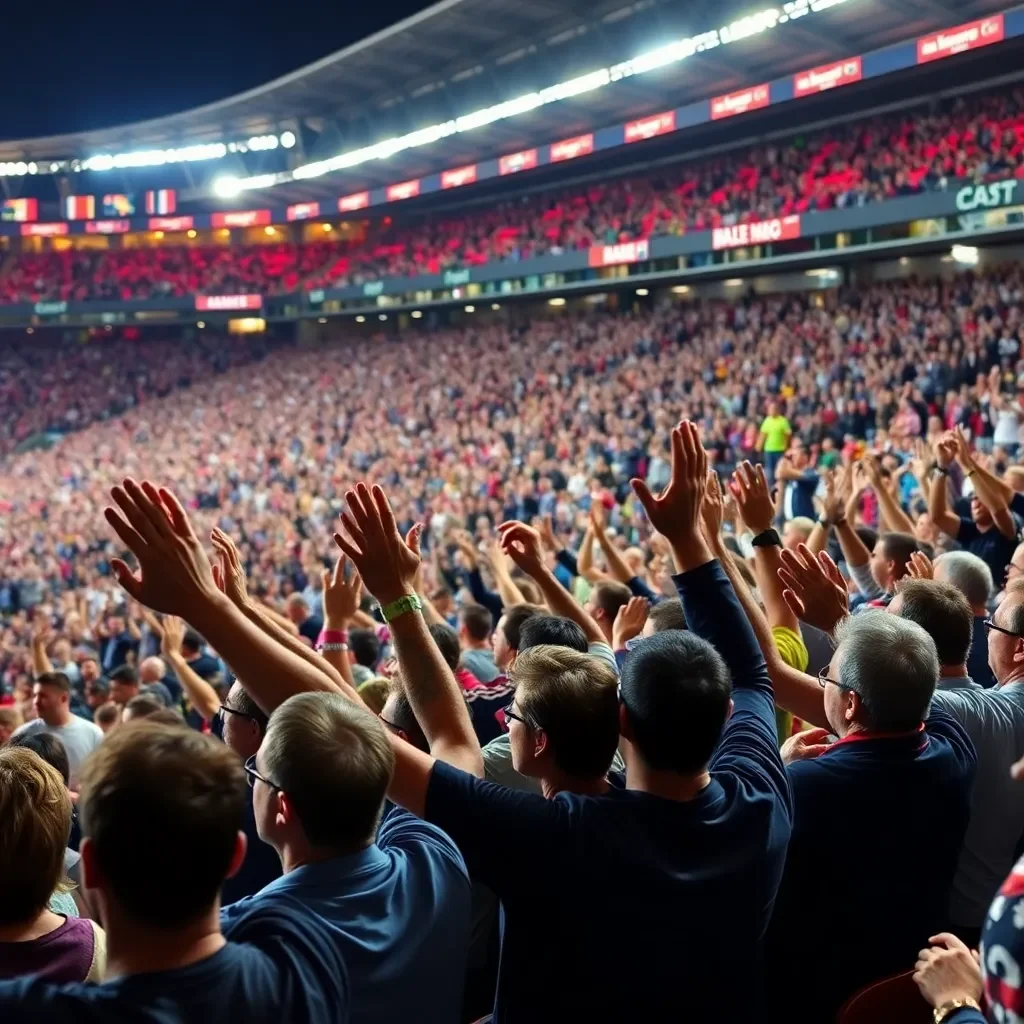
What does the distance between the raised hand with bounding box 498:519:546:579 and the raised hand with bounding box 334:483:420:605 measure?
98 centimetres

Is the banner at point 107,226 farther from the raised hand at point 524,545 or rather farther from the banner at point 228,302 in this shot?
the raised hand at point 524,545

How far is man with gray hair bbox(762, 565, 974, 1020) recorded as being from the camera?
287 cm

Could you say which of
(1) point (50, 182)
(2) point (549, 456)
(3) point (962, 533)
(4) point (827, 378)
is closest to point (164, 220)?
(1) point (50, 182)

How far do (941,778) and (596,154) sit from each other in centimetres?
2824

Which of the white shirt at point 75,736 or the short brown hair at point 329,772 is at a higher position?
the short brown hair at point 329,772

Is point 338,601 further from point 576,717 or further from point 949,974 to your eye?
point 949,974

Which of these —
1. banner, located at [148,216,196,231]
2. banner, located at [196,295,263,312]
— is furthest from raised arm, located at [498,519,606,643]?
banner, located at [148,216,196,231]

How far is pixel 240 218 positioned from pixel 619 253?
58.0 feet

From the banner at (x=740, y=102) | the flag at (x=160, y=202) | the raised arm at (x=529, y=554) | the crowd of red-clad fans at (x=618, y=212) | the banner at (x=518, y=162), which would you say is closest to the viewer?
the raised arm at (x=529, y=554)

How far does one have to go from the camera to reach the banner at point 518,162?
99.2ft

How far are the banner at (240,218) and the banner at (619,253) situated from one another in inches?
624

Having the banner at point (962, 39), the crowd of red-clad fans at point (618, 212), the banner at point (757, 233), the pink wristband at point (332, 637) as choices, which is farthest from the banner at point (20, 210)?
the pink wristband at point (332, 637)

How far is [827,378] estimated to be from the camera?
819 inches

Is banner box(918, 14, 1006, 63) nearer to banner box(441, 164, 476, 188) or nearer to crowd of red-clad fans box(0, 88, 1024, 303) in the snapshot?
crowd of red-clad fans box(0, 88, 1024, 303)
